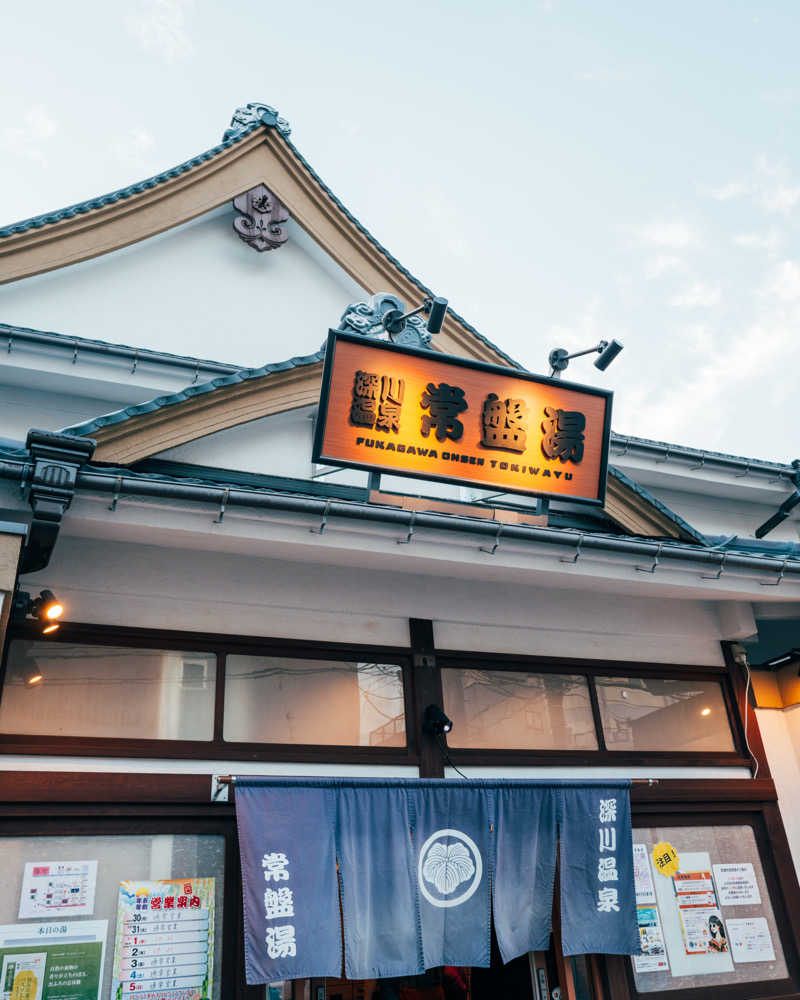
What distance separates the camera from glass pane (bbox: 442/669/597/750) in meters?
7.20

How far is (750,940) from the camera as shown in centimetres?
722

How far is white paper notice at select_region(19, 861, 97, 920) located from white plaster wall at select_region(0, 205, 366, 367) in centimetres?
551

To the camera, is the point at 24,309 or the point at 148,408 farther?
the point at 24,309

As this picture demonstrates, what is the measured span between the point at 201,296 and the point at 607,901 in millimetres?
7547

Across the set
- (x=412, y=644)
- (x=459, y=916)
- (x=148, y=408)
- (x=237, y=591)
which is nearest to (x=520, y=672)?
(x=412, y=644)

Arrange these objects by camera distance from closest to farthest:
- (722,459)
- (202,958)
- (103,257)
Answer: (202,958) → (103,257) → (722,459)

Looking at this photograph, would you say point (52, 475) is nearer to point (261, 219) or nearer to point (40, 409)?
point (40, 409)

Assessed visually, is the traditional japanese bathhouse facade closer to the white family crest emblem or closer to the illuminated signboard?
the illuminated signboard

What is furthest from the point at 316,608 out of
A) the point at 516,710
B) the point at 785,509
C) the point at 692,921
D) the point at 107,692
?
the point at 785,509

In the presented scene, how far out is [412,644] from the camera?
725 centimetres

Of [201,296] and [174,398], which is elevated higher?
[201,296]

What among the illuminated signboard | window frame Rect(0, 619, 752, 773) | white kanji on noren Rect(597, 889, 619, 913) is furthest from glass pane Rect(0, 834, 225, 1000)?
the illuminated signboard

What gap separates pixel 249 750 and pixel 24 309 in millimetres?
5359

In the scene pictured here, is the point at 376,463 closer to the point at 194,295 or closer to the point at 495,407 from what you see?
the point at 495,407
